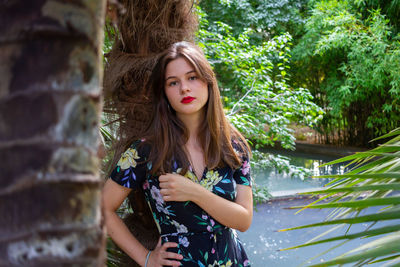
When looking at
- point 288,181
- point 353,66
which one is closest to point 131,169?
point 288,181

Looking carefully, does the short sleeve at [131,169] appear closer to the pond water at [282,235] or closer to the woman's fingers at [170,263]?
the woman's fingers at [170,263]

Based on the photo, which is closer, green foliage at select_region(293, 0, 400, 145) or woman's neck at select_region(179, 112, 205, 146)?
woman's neck at select_region(179, 112, 205, 146)

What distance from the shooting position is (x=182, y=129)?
167cm

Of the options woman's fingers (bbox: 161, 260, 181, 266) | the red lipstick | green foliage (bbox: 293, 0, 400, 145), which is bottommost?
woman's fingers (bbox: 161, 260, 181, 266)

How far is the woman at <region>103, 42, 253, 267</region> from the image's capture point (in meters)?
1.49

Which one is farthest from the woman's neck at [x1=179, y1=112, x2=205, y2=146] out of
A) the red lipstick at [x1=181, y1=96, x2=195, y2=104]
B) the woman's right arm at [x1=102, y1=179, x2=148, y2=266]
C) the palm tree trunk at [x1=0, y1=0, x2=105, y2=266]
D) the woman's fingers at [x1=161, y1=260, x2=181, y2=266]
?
the palm tree trunk at [x1=0, y1=0, x2=105, y2=266]

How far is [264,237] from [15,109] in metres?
4.30

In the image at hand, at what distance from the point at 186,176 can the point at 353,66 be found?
777cm

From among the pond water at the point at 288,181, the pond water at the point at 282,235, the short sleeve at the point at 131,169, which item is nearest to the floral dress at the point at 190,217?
the short sleeve at the point at 131,169

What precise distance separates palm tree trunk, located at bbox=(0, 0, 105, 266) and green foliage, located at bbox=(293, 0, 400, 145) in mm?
7972

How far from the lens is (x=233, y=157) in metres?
1.64

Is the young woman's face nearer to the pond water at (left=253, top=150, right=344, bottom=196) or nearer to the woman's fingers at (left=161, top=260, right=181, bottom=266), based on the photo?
the woman's fingers at (left=161, top=260, right=181, bottom=266)

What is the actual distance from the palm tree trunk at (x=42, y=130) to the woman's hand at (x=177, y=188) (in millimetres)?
1114

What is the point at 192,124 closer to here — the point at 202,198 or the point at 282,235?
the point at 202,198
